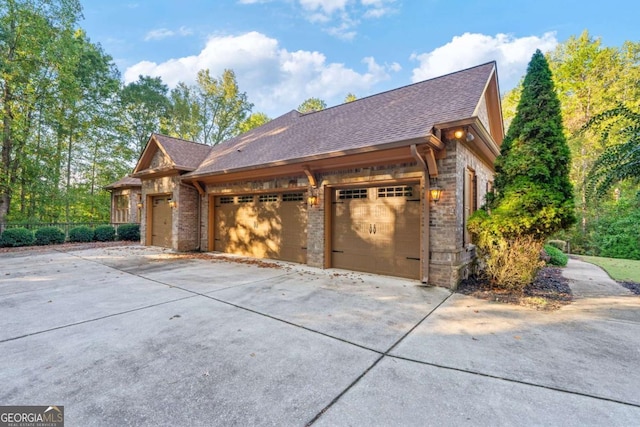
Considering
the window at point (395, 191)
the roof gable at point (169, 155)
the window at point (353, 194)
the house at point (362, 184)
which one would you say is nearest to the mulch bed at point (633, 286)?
the house at point (362, 184)

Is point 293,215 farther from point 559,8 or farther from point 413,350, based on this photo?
point 559,8

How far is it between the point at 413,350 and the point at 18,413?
3.41 metres

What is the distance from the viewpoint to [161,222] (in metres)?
12.4

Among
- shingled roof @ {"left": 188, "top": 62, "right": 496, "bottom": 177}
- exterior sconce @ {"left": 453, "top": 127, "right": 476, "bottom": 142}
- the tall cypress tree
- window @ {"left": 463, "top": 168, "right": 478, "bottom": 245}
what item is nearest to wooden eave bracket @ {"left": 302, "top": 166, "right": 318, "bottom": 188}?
shingled roof @ {"left": 188, "top": 62, "right": 496, "bottom": 177}

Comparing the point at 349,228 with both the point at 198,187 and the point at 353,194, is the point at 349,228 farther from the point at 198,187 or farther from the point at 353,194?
the point at 198,187

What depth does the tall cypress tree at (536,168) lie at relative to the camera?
5371mm

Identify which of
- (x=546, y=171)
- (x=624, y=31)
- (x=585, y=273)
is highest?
(x=624, y=31)

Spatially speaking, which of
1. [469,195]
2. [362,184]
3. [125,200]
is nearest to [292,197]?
[362,184]

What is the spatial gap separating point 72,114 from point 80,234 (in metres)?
9.36

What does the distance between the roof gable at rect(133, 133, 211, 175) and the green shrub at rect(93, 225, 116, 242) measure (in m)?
4.27

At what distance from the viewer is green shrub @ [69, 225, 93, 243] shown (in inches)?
528

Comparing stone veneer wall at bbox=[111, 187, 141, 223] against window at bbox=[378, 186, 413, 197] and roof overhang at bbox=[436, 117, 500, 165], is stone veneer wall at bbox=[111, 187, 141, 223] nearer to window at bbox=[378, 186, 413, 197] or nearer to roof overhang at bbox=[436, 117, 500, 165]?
window at bbox=[378, 186, 413, 197]

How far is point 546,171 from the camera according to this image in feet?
18.0

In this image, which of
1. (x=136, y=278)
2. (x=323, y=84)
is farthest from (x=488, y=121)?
(x=323, y=84)
